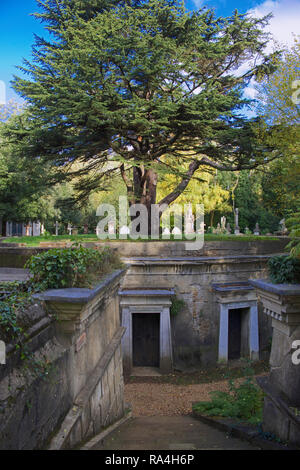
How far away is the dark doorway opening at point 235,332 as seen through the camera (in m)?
12.6

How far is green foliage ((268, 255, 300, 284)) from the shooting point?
14.3ft

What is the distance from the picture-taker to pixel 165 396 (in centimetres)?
952

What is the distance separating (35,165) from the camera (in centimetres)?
1496

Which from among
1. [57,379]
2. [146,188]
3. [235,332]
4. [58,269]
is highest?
[146,188]

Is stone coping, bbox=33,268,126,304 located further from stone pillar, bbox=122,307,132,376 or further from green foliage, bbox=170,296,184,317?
green foliage, bbox=170,296,184,317

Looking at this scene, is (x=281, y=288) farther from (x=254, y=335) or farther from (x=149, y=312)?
(x=254, y=335)

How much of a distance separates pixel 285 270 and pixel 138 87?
1024cm

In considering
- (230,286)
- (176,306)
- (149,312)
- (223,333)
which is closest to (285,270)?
(176,306)

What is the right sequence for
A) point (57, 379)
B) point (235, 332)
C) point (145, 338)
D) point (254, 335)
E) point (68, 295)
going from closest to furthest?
point (57, 379)
point (68, 295)
point (145, 338)
point (254, 335)
point (235, 332)

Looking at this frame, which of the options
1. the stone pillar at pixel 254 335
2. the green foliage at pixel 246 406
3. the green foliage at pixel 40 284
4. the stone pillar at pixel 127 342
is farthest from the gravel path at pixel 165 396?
the green foliage at pixel 40 284

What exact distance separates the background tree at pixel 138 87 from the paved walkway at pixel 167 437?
8.06 m

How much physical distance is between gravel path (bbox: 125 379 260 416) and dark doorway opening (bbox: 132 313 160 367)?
4.41 feet

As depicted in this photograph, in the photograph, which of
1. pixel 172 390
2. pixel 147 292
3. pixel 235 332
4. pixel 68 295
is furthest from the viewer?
pixel 235 332

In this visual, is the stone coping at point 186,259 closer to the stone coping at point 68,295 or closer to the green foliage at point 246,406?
the green foliage at point 246,406
